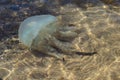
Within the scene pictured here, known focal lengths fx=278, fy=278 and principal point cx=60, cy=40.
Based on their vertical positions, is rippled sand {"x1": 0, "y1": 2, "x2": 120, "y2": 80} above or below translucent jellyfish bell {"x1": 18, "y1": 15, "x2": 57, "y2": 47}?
below

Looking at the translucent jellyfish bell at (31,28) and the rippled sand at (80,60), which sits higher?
the translucent jellyfish bell at (31,28)

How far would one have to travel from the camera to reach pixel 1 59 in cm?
497

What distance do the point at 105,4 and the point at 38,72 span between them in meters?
2.90

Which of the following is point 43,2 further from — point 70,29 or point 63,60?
point 63,60

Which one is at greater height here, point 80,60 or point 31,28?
point 31,28

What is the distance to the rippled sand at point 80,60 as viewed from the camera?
4.53m

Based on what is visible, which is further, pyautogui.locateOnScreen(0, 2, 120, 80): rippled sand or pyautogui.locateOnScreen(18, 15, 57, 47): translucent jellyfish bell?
pyautogui.locateOnScreen(18, 15, 57, 47): translucent jellyfish bell

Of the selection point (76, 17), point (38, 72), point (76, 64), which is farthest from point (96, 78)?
point (76, 17)

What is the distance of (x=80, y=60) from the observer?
4859mm

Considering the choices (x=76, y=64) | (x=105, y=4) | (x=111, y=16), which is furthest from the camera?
(x=105, y=4)

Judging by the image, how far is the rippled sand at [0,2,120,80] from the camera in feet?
14.9

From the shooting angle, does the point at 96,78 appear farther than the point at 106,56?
No

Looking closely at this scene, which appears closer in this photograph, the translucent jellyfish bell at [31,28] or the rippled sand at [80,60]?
the rippled sand at [80,60]

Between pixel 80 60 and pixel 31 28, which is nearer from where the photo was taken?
pixel 80 60
